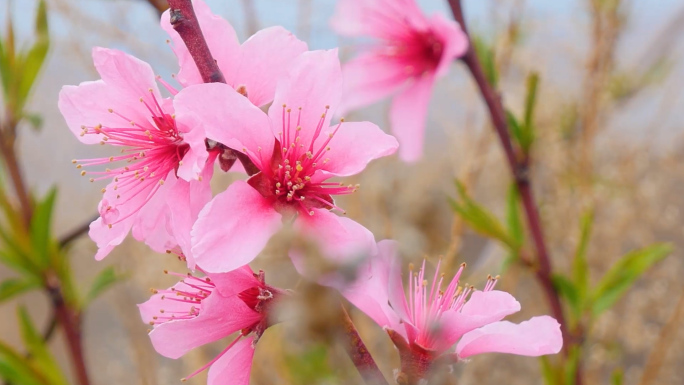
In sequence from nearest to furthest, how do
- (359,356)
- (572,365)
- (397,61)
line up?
(359,356) → (572,365) → (397,61)

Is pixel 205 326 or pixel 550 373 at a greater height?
pixel 205 326

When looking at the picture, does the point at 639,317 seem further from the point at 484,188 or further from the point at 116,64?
the point at 116,64

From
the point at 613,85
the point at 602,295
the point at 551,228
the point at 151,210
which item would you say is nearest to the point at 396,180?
the point at 551,228

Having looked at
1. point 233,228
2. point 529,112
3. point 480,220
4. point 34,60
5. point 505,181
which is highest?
point 34,60

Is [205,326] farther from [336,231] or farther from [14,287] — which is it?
[14,287]

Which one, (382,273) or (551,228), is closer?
(382,273)

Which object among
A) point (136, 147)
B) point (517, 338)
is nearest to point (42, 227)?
point (136, 147)
